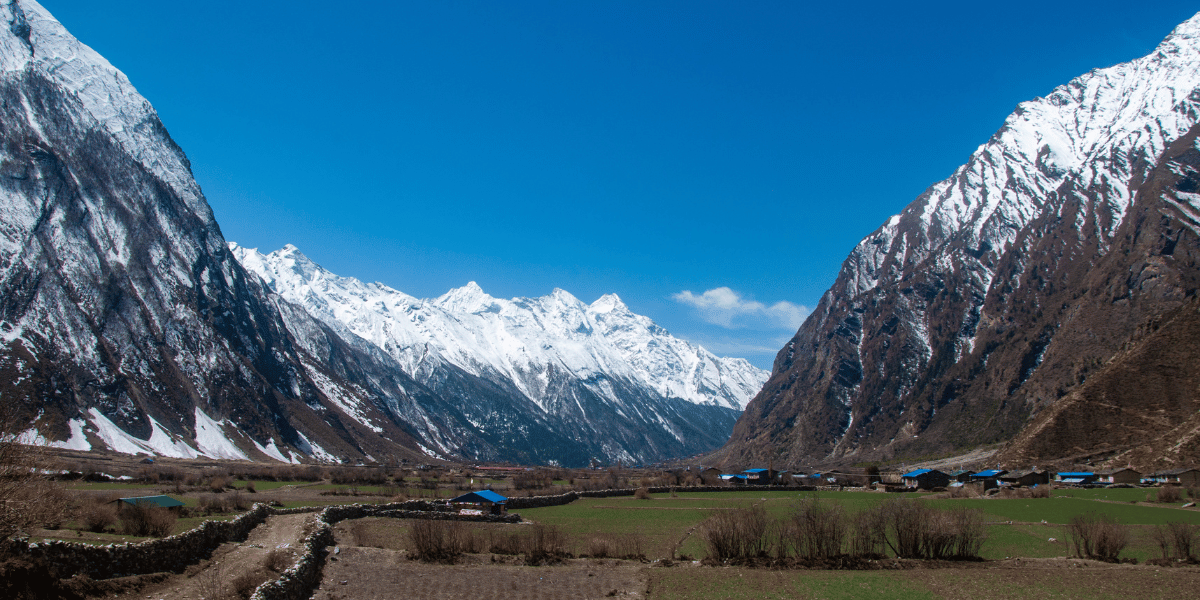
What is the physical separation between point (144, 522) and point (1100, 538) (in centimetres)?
4962

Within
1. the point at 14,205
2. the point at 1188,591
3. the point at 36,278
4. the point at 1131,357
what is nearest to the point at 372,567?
the point at 1188,591

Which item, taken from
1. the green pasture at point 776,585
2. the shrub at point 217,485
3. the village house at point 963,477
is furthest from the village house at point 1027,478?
the shrub at point 217,485

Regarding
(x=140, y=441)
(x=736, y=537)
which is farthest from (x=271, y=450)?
(x=736, y=537)

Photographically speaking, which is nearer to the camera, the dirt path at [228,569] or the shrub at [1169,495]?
the dirt path at [228,569]

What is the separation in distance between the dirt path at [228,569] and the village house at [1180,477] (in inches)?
3549

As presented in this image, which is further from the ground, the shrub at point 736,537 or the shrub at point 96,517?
the shrub at point 96,517

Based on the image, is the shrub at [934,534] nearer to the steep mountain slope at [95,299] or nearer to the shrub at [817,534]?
the shrub at [817,534]

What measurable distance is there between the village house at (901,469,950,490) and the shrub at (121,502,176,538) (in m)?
106

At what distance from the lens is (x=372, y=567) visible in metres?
37.1

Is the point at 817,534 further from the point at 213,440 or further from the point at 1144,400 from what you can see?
the point at 213,440

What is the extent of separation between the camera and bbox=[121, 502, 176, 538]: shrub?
34719 mm

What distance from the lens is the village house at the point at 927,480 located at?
11269cm

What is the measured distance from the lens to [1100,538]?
3862 centimetres

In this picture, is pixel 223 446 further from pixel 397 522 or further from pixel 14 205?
pixel 397 522
